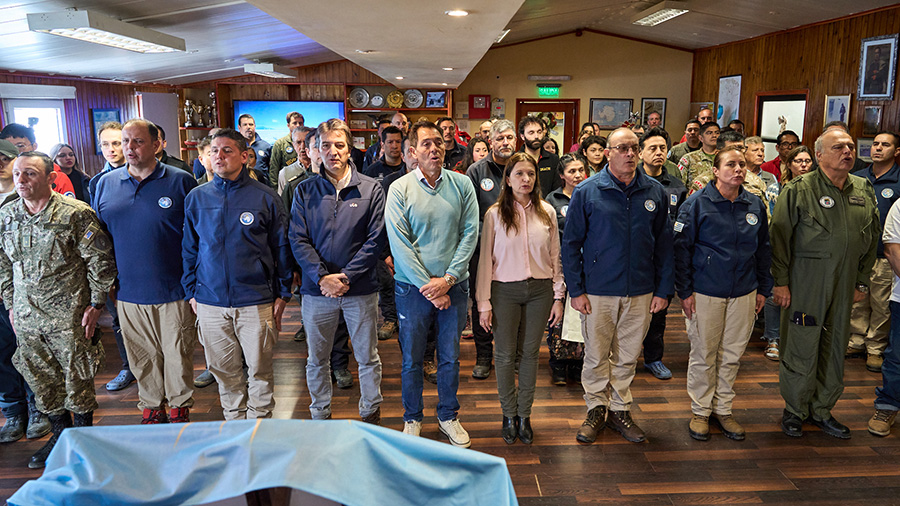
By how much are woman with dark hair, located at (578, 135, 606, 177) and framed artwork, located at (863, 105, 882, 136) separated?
4.26 metres

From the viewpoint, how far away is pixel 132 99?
865 cm

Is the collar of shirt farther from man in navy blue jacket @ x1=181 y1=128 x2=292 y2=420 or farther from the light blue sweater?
man in navy blue jacket @ x1=181 y1=128 x2=292 y2=420

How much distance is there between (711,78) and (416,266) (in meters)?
10.4

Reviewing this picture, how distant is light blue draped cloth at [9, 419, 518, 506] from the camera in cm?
121

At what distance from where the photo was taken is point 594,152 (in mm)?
4582

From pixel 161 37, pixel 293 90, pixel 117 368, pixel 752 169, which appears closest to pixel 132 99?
pixel 293 90

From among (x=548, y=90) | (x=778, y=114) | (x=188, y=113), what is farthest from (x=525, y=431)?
(x=548, y=90)

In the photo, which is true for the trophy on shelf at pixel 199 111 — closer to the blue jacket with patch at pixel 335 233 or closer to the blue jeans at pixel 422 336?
the blue jacket with patch at pixel 335 233

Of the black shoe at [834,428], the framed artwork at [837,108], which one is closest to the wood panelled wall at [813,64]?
the framed artwork at [837,108]

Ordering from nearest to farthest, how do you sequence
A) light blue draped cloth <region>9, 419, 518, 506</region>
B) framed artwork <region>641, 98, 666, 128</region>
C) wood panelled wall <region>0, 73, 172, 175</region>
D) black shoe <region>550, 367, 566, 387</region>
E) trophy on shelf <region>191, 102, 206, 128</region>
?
light blue draped cloth <region>9, 419, 518, 506</region> → black shoe <region>550, 367, 566, 387</region> → wood panelled wall <region>0, 73, 172, 175</region> → trophy on shelf <region>191, 102, 206, 128</region> → framed artwork <region>641, 98, 666, 128</region>

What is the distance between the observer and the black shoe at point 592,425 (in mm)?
3318

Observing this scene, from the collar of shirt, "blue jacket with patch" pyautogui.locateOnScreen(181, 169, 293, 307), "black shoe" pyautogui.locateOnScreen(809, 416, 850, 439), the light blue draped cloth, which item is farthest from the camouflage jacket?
"black shoe" pyautogui.locateOnScreen(809, 416, 850, 439)

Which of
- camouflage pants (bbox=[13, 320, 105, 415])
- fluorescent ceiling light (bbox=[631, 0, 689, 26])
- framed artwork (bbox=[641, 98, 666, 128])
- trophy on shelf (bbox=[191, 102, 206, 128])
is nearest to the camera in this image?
camouflage pants (bbox=[13, 320, 105, 415])

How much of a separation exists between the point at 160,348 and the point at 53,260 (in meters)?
0.73
